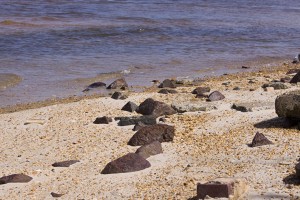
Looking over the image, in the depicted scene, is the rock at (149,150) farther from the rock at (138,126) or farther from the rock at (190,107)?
the rock at (190,107)

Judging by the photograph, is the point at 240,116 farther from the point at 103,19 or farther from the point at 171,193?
the point at 103,19

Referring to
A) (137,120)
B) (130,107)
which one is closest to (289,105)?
(137,120)

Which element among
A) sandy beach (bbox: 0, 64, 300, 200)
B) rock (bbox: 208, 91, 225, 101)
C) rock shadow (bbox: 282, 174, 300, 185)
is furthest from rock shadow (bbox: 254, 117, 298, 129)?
rock (bbox: 208, 91, 225, 101)

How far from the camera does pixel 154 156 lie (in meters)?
6.47

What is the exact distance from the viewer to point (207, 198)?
5000 millimetres

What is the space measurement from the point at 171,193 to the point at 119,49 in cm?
1022

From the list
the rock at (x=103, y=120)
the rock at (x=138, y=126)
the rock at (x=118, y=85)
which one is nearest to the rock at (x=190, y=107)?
the rock at (x=138, y=126)

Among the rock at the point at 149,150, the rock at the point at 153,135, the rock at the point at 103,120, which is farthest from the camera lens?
the rock at the point at 103,120

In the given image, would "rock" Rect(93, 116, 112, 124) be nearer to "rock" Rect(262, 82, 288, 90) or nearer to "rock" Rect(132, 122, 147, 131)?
"rock" Rect(132, 122, 147, 131)

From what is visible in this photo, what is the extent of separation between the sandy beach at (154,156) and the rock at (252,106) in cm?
1

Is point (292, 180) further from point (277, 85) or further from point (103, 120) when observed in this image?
point (277, 85)

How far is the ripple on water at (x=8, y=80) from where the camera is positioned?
37.3 ft

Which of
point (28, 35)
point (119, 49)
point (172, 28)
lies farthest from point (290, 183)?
point (172, 28)

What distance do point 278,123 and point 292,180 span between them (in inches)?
72.8
